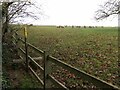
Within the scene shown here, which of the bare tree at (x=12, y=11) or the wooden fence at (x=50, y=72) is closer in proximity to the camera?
the wooden fence at (x=50, y=72)

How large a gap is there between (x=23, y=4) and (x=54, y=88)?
7.98m

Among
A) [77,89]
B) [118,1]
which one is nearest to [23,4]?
[77,89]

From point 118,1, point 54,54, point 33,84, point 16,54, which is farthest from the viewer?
point 118,1

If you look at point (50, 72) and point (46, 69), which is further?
point (50, 72)

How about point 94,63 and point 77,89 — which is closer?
point 77,89

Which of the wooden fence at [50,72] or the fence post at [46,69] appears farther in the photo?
the fence post at [46,69]

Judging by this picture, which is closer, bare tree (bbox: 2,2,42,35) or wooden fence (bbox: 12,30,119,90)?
wooden fence (bbox: 12,30,119,90)

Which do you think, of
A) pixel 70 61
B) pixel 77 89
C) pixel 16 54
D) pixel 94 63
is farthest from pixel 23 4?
pixel 77 89

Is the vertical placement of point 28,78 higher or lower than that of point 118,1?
lower

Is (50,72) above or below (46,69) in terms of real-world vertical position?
below

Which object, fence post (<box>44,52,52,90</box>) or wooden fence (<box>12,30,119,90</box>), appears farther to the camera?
fence post (<box>44,52,52,90</box>)

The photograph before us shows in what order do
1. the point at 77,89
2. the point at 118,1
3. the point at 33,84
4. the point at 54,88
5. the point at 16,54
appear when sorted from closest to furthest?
1. the point at 54,88
2. the point at 77,89
3. the point at 33,84
4. the point at 16,54
5. the point at 118,1

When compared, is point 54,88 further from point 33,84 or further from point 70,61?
point 70,61

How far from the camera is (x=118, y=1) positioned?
2203 cm
